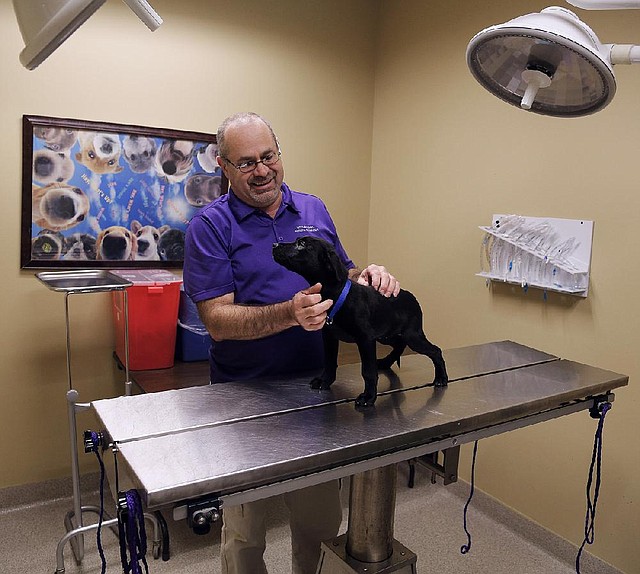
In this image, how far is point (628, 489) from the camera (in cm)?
224

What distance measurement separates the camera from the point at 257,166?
A: 67.1 inches

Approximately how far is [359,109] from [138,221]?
54.1 inches

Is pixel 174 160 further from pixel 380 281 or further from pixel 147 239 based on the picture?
pixel 380 281

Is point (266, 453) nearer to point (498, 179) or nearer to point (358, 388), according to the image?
point (358, 388)

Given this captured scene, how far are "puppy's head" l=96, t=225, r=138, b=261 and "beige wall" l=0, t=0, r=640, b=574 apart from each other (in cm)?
22

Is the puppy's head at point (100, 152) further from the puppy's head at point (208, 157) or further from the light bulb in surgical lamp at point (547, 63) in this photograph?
the light bulb in surgical lamp at point (547, 63)

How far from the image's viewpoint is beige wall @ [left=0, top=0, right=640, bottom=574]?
2254mm

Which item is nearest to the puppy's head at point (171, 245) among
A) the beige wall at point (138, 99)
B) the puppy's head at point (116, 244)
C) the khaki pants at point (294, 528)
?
the puppy's head at point (116, 244)

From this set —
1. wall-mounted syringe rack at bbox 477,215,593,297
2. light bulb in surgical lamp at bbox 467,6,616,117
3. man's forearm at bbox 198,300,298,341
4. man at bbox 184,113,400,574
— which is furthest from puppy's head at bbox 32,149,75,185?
light bulb in surgical lamp at bbox 467,6,616,117

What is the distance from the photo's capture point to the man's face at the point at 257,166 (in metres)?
1.69

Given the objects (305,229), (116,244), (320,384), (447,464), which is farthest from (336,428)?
(116,244)

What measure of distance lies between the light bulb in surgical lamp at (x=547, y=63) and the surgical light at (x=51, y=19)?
2.08 feet

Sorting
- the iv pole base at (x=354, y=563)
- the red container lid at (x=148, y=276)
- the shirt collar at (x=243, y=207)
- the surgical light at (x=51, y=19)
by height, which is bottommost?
the iv pole base at (x=354, y=563)

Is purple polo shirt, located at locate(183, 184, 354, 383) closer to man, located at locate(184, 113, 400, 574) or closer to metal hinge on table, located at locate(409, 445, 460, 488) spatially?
man, located at locate(184, 113, 400, 574)
